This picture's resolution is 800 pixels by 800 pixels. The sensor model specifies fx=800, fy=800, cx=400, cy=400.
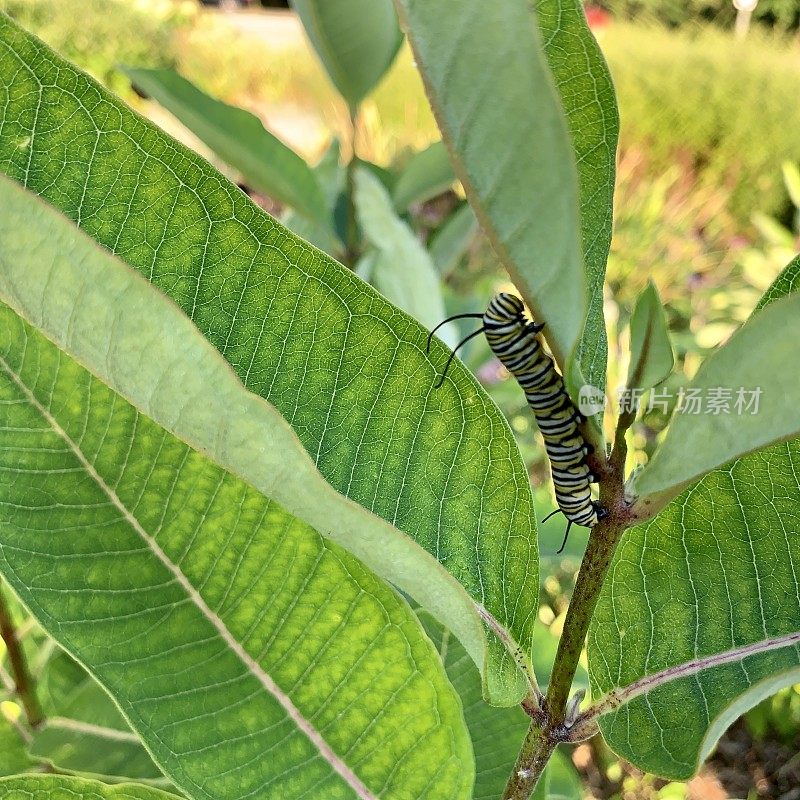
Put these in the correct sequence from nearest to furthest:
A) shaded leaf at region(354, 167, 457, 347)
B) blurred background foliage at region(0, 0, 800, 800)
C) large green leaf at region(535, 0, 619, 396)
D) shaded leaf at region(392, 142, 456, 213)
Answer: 1. large green leaf at region(535, 0, 619, 396)
2. shaded leaf at region(354, 167, 457, 347)
3. shaded leaf at region(392, 142, 456, 213)
4. blurred background foliage at region(0, 0, 800, 800)

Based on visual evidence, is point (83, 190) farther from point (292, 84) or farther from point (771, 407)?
point (292, 84)

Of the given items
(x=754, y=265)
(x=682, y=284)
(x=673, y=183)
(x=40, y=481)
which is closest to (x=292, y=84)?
(x=673, y=183)

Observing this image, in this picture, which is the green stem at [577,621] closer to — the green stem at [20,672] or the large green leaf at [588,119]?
the large green leaf at [588,119]

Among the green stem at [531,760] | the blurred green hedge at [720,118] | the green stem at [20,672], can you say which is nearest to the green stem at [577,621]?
the green stem at [531,760]

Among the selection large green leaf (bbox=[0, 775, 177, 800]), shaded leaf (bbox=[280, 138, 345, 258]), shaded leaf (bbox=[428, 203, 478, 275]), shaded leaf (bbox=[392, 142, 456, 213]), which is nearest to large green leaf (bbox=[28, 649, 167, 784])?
large green leaf (bbox=[0, 775, 177, 800])

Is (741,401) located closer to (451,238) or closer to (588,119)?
(588,119)

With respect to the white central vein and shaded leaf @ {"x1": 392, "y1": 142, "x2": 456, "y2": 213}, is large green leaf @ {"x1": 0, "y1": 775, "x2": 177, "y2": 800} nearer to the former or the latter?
the white central vein

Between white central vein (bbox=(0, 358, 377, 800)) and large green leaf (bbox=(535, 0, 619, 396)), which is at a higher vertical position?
large green leaf (bbox=(535, 0, 619, 396))
